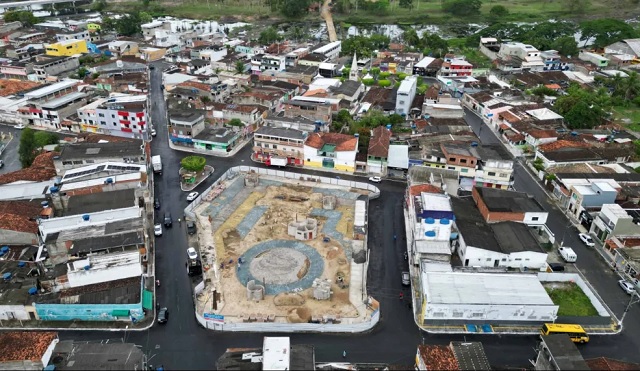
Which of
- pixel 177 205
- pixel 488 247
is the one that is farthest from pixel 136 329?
pixel 488 247

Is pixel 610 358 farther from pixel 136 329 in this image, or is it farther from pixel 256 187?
pixel 256 187

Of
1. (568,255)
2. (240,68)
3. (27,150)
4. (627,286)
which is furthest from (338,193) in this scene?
(240,68)

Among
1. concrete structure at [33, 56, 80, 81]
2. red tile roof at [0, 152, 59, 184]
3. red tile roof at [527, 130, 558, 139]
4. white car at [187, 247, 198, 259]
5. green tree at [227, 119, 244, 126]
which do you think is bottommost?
white car at [187, 247, 198, 259]

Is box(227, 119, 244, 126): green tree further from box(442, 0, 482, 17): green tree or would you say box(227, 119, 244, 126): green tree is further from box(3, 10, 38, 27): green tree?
box(442, 0, 482, 17): green tree

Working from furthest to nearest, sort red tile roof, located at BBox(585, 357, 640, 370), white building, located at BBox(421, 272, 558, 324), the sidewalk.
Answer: the sidewalk → white building, located at BBox(421, 272, 558, 324) → red tile roof, located at BBox(585, 357, 640, 370)

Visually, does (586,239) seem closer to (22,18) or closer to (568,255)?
(568,255)

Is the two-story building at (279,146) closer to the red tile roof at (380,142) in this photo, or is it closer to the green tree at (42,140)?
the red tile roof at (380,142)

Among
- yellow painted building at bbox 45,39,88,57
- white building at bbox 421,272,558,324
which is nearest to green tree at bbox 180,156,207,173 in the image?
white building at bbox 421,272,558,324
